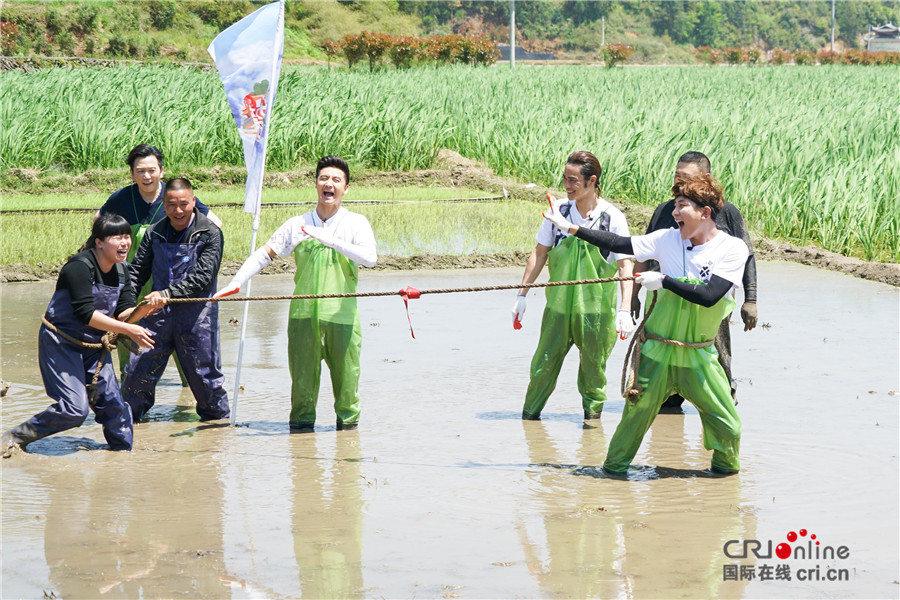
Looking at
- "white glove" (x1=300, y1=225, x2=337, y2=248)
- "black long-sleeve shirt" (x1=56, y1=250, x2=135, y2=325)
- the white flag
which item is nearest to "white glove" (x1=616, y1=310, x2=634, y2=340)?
"white glove" (x1=300, y1=225, x2=337, y2=248)

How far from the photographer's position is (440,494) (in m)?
5.40

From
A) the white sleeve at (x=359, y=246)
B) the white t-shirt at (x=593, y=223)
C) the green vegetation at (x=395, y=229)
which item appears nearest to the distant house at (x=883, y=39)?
the green vegetation at (x=395, y=229)

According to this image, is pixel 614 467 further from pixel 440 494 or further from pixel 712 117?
pixel 712 117

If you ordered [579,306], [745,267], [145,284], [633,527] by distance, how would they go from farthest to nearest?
[145,284]
[579,306]
[745,267]
[633,527]

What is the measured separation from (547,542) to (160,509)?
1.84 m

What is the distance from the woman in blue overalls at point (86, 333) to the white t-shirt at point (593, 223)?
2.48 meters

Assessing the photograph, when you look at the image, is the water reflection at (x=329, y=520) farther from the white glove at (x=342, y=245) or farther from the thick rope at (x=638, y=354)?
the thick rope at (x=638, y=354)

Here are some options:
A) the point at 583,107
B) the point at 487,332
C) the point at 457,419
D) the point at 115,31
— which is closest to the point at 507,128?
the point at 583,107

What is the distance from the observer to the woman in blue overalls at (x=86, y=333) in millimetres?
5754

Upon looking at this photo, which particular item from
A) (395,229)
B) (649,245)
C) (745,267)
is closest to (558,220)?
(649,245)

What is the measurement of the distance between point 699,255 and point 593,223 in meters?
1.32

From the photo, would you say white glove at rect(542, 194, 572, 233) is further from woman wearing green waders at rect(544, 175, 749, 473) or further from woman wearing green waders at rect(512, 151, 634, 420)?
woman wearing green waders at rect(512, 151, 634, 420)

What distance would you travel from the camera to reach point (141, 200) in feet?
23.4

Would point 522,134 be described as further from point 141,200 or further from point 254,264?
point 254,264
